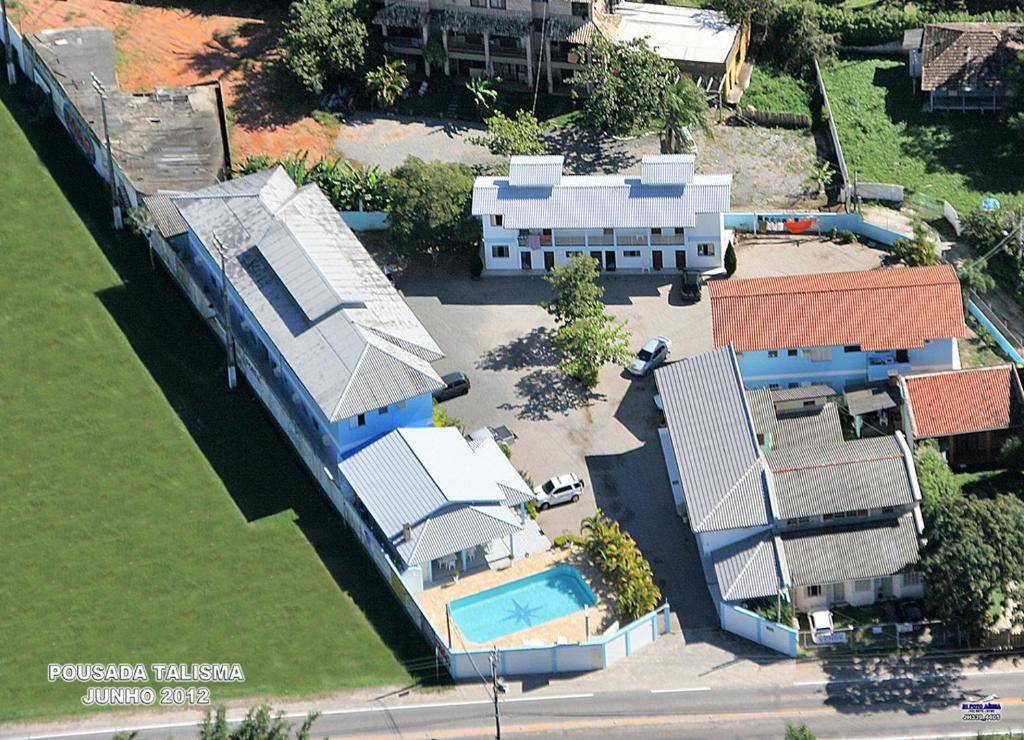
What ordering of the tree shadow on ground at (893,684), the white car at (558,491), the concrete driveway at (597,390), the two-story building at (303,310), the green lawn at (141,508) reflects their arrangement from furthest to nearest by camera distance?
the white car at (558,491), the two-story building at (303,310), the concrete driveway at (597,390), the green lawn at (141,508), the tree shadow on ground at (893,684)

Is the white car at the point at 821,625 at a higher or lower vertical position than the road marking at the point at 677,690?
higher

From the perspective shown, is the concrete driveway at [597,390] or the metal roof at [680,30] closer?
the concrete driveway at [597,390]

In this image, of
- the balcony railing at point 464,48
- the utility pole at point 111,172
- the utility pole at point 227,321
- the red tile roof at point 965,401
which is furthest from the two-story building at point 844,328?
the utility pole at point 111,172

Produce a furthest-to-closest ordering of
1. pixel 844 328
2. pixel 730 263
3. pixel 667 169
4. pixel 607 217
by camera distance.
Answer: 1. pixel 667 169
2. pixel 730 263
3. pixel 607 217
4. pixel 844 328

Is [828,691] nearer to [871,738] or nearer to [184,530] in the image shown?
[871,738]

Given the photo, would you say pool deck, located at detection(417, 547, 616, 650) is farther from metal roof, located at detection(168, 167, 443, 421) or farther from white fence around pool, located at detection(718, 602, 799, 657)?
metal roof, located at detection(168, 167, 443, 421)

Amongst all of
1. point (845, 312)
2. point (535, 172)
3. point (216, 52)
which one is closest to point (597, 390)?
point (845, 312)

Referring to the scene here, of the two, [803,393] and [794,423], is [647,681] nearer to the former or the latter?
[794,423]

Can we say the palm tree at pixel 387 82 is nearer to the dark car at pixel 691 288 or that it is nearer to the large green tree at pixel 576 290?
the large green tree at pixel 576 290
